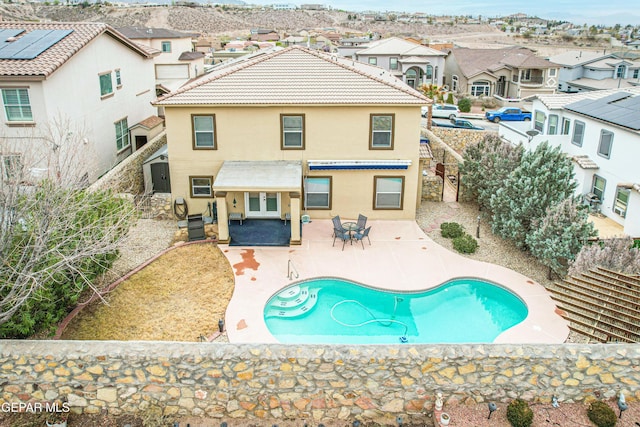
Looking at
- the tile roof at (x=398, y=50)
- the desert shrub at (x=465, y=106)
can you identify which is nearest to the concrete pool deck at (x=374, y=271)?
the desert shrub at (x=465, y=106)

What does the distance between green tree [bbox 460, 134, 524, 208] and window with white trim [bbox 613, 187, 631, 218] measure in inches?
205

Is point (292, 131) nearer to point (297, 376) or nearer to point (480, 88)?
point (297, 376)

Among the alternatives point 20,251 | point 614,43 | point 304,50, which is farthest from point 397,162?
point 614,43

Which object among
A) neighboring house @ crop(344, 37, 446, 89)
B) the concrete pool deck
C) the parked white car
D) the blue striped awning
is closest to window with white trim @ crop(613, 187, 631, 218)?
the concrete pool deck

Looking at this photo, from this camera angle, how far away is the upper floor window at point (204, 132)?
22641 millimetres

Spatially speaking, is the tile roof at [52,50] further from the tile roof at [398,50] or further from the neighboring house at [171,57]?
the tile roof at [398,50]

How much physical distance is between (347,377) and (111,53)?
24.9 metres

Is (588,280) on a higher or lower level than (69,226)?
lower

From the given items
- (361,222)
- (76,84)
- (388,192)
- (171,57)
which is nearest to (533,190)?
(388,192)

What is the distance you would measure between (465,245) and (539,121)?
15986mm

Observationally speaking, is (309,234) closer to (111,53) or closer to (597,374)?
(597,374)

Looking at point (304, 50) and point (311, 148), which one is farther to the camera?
point (304, 50)

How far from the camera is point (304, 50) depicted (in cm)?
2517

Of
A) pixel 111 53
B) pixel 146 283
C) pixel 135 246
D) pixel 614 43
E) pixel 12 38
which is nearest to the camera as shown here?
pixel 146 283
